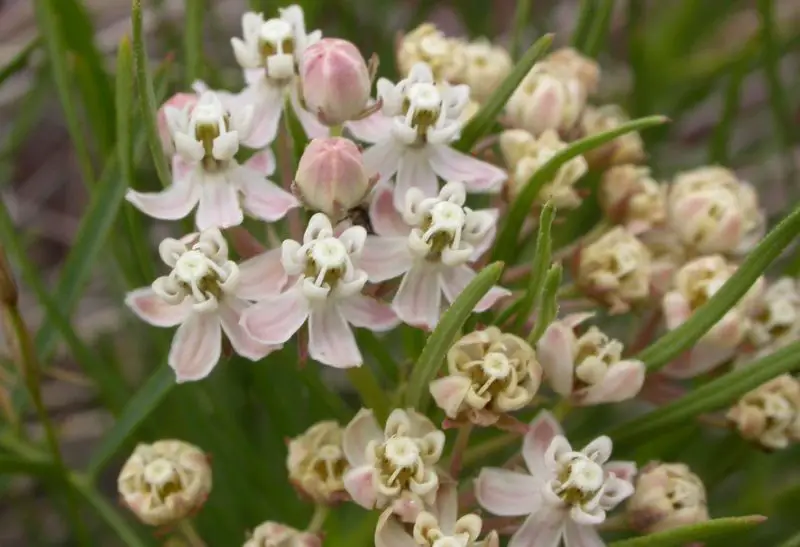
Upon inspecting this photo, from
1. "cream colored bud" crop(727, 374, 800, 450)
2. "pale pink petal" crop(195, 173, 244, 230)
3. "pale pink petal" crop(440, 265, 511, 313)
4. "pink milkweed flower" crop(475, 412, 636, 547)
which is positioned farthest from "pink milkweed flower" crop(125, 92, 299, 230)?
"cream colored bud" crop(727, 374, 800, 450)

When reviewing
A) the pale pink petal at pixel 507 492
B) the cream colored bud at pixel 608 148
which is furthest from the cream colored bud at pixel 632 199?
the pale pink petal at pixel 507 492

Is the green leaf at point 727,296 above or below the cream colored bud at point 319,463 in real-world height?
above

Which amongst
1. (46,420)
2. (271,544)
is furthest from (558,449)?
(46,420)

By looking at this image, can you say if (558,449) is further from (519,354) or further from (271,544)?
(271,544)

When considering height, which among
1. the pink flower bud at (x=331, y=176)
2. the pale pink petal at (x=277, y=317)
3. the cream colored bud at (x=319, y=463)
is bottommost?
the cream colored bud at (x=319, y=463)

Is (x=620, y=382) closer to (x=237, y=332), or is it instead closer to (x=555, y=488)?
(x=555, y=488)

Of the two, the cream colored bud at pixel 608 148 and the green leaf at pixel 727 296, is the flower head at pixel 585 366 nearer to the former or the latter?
the green leaf at pixel 727 296
